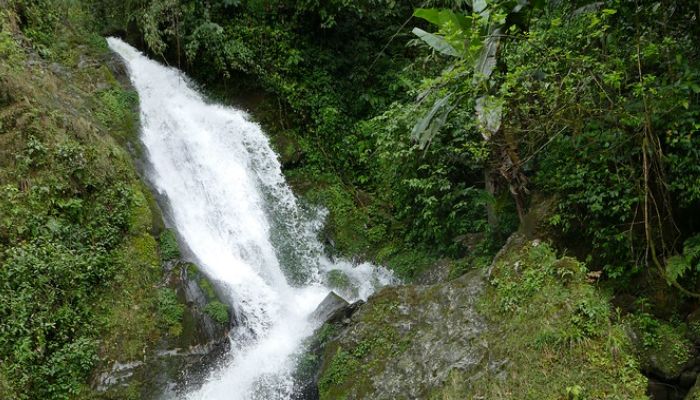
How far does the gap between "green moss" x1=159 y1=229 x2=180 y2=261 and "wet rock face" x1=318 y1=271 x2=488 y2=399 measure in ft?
8.87

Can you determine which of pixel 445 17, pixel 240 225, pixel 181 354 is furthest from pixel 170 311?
pixel 445 17

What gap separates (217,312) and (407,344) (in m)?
2.81

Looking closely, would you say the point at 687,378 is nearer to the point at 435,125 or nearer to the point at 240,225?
the point at 435,125

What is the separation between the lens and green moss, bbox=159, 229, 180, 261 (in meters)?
7.43

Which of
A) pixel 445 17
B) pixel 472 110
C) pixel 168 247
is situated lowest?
pixel 168 247

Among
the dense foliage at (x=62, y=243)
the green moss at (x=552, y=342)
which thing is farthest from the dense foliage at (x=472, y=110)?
the dense foliage at (x=62, y=243)

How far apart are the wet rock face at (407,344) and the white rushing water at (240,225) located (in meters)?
1.02

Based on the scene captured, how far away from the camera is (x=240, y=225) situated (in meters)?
9.60

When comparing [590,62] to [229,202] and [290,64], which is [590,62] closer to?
[229,202]

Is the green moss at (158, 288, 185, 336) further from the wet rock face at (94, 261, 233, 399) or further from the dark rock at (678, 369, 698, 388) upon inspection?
the dark rock at (678, 369, 698, 388)

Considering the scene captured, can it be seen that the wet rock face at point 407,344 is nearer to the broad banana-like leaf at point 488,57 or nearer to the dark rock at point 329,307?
the dark rock at point 329,307

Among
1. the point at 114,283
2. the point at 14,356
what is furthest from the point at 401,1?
the point at 14,356

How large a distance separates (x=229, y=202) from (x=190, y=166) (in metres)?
1.03

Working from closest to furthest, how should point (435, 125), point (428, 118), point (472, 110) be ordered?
point (428, 118), point (435, 125), point (472, 110)
